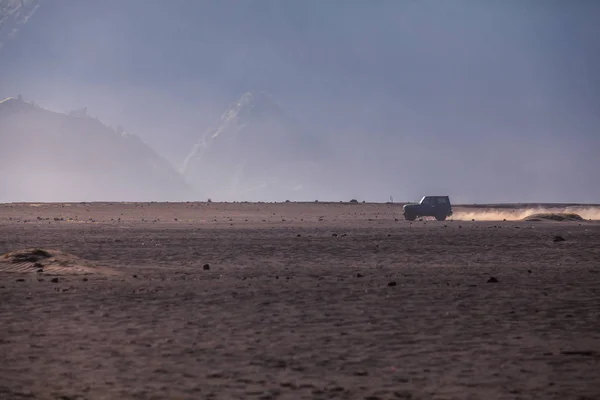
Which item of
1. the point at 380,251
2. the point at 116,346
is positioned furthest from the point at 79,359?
the point at 380,251

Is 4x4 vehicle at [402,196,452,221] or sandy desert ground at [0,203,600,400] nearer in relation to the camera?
sandy desert ground at [0,203,600,400]

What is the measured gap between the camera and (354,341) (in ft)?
48.7

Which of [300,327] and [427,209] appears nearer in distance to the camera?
[300,327]

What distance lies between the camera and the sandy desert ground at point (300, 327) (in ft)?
39.1

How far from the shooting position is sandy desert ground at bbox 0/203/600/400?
11.9 metres

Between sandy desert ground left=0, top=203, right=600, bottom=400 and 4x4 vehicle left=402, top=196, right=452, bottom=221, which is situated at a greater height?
4x4 vehicle left=402, top=196, right=452, bottom=221

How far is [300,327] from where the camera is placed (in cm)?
1633

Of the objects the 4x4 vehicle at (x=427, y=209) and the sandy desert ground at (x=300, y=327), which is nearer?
the sandy desert ground at (x=300, y=327)

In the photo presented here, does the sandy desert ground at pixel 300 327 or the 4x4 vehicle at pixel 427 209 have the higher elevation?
the 4x4 vehicle at pixel 427 209

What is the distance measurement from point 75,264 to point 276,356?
46.7 ft

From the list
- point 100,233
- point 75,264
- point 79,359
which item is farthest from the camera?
point 100,233

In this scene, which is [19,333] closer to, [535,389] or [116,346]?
[116,346]

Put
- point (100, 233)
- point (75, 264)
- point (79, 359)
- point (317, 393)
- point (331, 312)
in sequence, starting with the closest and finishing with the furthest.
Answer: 1. point (317, 393)
2. point (79, 359)
3. point (331, 312)
4. point (75, 264)
5. point (100, 233)

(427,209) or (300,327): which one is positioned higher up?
(427,209)
